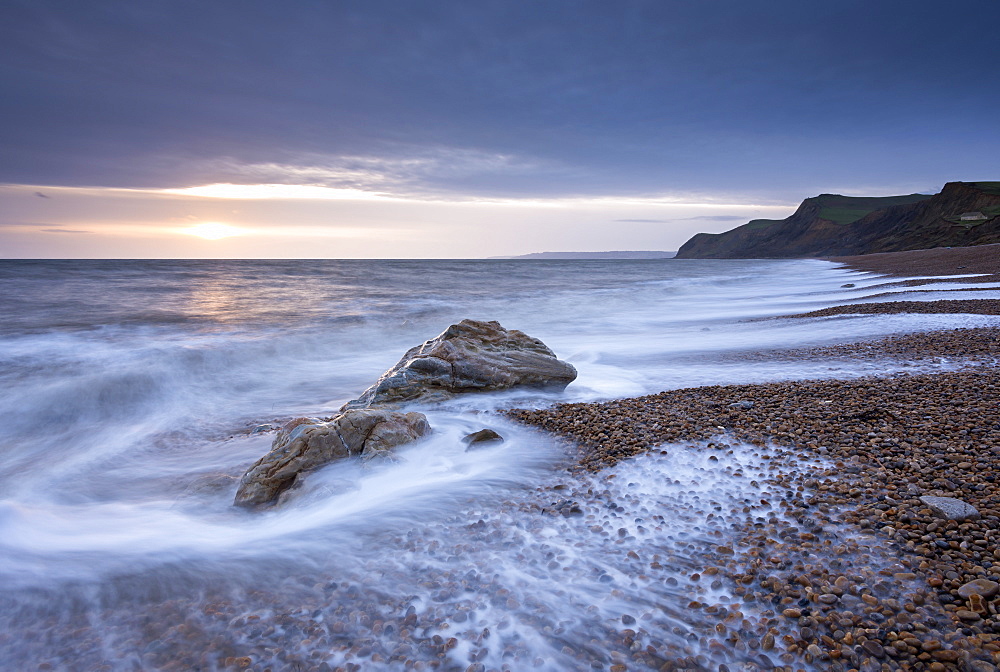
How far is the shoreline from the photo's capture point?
88.8 inches

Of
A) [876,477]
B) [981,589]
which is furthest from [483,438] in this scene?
[981,589]

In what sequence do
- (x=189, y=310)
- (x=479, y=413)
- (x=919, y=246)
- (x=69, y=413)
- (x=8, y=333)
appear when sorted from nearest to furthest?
(x=479, y=413)
(x=69, y=413)
(x=8, y=333)
(x=189, y=310)
(x=919, y=246)

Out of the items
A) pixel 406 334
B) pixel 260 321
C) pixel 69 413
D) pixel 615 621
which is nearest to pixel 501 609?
pixel 615 621

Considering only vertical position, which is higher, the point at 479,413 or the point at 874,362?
the point at 874,362

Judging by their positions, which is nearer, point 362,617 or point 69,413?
point 362,617

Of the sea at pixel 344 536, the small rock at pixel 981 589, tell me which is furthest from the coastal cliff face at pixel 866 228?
the small rock at pixel 981 589

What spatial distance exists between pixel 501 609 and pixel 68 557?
10.7ft

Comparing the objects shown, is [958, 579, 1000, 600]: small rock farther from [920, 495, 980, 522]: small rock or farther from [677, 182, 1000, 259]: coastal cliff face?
[677, 182, 1000, 259]: coastal cliff face

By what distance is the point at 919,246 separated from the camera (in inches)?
2785

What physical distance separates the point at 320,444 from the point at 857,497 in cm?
426

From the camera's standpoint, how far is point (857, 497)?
3.31 metres

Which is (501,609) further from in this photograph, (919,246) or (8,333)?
(919,246)

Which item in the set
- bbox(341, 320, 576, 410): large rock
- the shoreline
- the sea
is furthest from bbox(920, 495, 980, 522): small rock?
bbox(341, 320, 576, 410): large rock

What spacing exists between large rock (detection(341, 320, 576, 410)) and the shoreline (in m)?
1.05
